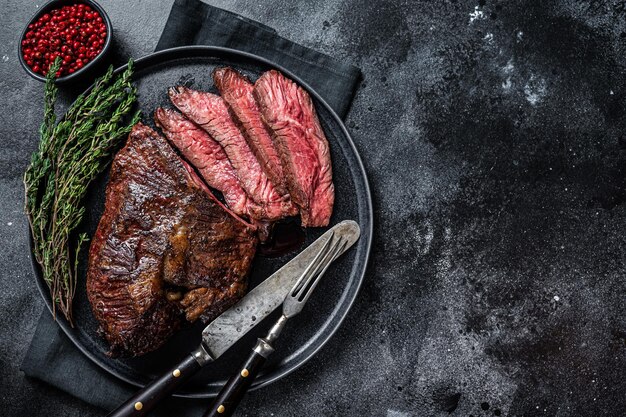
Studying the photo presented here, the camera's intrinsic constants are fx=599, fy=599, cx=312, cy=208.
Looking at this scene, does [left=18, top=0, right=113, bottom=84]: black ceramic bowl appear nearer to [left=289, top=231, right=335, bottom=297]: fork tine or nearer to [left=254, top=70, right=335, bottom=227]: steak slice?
[left=254, top=70, right=335, bottom=227]: steak slice

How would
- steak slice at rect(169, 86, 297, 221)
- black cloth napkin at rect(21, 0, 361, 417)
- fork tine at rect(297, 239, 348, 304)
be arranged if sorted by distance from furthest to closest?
black cloth napkin at rect(21, 0, 361, 417), steak slice at rect(169, 86, 297, 221), fork tine at rect(297, 239, 348, 304)

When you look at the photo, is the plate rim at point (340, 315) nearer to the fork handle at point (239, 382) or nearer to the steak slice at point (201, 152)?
the fork handle at point (239, 382)

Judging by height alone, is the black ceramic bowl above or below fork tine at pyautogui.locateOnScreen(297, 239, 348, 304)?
above

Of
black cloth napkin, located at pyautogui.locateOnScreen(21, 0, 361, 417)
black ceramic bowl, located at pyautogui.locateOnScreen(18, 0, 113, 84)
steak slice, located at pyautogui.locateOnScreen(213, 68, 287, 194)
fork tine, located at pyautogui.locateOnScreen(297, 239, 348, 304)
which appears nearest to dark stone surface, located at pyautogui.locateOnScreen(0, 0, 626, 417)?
black cloth napkin, located at pyautogui.locateOnScreen(21, 0, 361, 417)

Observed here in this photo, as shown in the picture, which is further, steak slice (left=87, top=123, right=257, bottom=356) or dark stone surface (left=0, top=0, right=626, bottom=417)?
dark stone surface (left=0, top=0, right=626, bottom=417)

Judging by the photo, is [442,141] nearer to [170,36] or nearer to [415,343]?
[415,343]

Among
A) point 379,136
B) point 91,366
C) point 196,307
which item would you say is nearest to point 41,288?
point 91,366

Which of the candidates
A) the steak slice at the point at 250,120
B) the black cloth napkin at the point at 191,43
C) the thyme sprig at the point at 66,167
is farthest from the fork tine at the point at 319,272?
the thyme sprig at the point at 66,167
